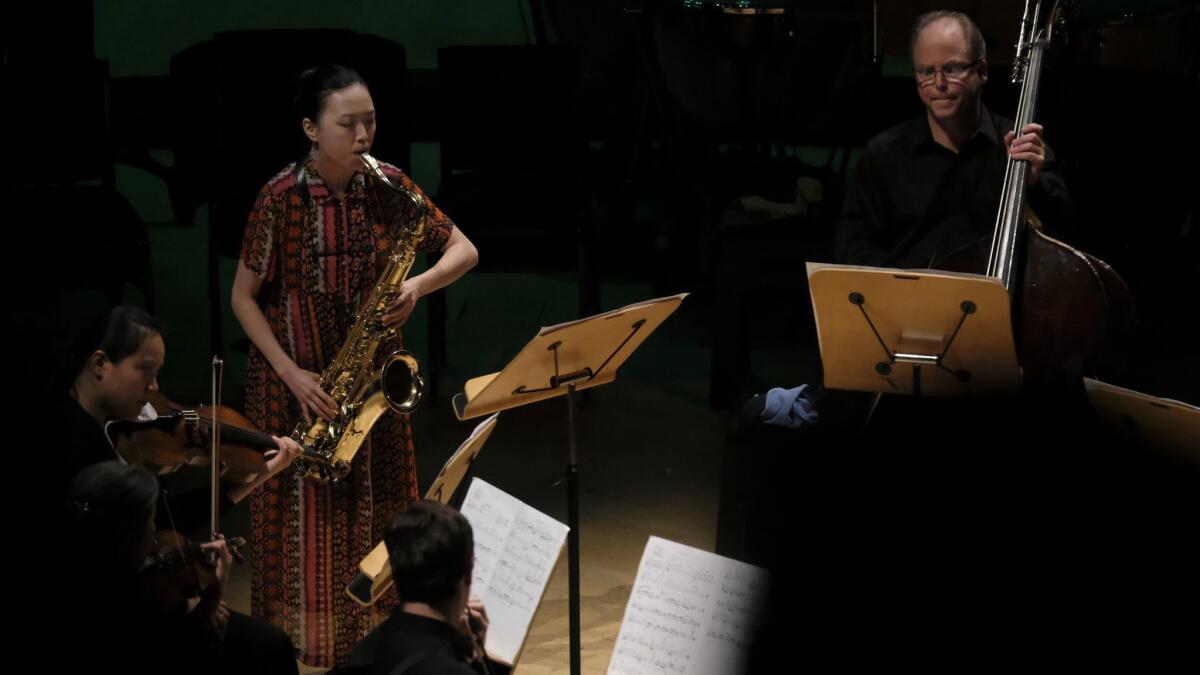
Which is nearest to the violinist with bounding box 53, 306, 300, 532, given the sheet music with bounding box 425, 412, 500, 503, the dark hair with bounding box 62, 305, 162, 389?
the dark hair with bounding box 62, 305, 162, 389

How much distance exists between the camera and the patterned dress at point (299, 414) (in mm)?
3139

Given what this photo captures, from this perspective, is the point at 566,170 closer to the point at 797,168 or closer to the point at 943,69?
the point at 797,168

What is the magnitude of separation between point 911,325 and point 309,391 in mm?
1405

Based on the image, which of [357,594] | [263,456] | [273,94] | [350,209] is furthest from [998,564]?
[273,94]

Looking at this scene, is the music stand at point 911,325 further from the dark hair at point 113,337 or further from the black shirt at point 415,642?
the dark hair at point 113,337

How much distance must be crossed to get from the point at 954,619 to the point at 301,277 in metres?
2.64

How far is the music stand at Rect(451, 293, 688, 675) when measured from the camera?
2697mm

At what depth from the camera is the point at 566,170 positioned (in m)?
5.45

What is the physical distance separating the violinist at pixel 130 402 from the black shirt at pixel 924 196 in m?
1.75

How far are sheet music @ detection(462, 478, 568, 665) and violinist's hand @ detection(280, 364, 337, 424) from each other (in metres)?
0.54

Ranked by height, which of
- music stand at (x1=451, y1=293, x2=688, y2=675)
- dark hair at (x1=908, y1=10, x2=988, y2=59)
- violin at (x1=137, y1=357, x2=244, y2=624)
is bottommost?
violin at (x1=137, y1=357, x2=244, y2=624)

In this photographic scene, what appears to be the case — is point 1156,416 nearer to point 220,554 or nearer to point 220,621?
point 220,554

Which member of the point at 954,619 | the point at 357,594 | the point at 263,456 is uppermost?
the point at 954,619

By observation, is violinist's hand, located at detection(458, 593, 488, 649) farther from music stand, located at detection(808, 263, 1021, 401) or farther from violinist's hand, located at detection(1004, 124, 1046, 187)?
violinist's hand, located at detection(1004, 124, 1046, 187)
